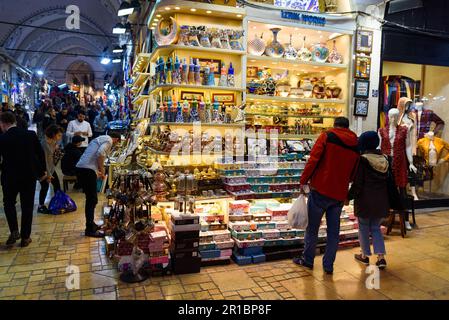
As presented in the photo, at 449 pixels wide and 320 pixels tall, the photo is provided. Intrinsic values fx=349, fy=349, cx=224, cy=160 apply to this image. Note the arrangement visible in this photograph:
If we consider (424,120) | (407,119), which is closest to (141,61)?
(407,119)

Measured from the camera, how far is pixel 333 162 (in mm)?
3783

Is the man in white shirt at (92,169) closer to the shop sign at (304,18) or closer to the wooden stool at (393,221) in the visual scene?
the shop sign at (304,18)

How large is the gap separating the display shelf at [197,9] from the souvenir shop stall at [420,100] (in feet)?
9.82

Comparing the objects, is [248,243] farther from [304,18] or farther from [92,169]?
[304,18]

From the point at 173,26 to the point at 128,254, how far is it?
308 centimetres

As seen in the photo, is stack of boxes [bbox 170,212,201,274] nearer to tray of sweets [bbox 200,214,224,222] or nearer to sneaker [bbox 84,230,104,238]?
tray of sweets [bbox 200,214,224,222]

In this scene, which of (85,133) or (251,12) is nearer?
(251,12)

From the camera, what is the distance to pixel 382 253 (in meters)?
4.10

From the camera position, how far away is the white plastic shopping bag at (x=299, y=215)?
156 inches

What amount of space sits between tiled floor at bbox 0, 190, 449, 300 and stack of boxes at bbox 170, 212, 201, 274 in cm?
12

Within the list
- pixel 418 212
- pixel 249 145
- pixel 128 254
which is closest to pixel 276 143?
pixel 249 145

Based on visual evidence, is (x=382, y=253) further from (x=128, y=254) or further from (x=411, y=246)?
(x=128, y=254)

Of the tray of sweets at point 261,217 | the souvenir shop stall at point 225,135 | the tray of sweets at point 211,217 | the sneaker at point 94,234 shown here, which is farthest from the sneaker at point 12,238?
the tray of sweets at point 261,217
